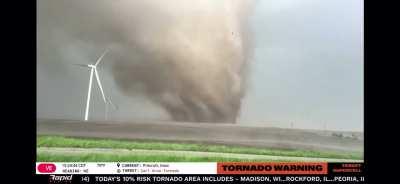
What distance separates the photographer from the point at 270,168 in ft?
27.0

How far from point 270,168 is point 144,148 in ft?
6.98

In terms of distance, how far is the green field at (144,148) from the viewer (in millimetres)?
8211

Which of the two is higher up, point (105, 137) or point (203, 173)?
point (105, 137)

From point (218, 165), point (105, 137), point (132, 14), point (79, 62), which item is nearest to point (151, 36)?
point (132, 14)

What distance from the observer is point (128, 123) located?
8.48m

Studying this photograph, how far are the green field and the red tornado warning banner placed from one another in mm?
136

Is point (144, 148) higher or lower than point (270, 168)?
higher

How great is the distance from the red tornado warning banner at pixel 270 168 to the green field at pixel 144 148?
5.3 inches

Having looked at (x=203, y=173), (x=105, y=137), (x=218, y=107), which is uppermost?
(x=218, y=107)

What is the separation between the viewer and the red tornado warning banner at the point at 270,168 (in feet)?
26.8

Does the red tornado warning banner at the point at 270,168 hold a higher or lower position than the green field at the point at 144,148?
lower

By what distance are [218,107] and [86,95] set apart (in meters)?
2.26

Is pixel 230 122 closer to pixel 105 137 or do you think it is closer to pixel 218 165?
pixel 218 165

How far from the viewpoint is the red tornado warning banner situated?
322 inches
